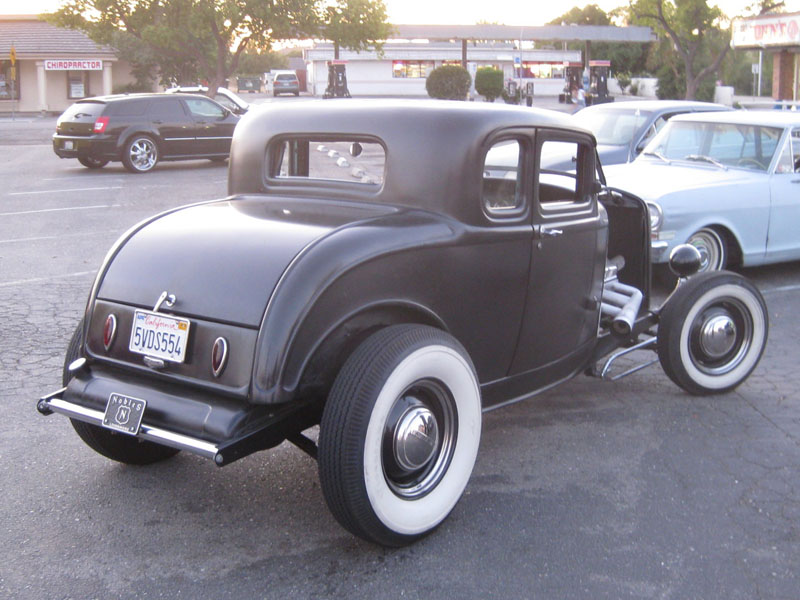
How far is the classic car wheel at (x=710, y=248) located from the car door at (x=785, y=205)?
0.53m

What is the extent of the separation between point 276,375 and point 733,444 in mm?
2569

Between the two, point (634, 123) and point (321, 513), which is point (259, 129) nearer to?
point (321, 513)

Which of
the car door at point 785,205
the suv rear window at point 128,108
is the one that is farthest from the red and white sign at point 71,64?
the car door at point 785,205

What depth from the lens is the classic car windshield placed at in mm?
8523

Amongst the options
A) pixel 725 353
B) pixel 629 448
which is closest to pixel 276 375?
pixel 629 448

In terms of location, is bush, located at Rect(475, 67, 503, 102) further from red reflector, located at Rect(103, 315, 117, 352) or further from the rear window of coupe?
red reflector, located at Rect(103, 315, 117, 352)

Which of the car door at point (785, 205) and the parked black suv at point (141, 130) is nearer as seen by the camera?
the car door at point (785, 205)

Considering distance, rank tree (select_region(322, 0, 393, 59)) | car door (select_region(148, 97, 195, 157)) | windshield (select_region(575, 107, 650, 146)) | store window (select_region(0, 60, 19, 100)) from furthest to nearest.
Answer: store window (select_region(0, 60, 19, 100))
tree (select_region(322, 0, 393, 59))
car door (select_region(148, 97, 195, 157))
windshield (select_region(575, 107, 650, 146))

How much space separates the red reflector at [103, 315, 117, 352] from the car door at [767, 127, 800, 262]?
21.3 feet

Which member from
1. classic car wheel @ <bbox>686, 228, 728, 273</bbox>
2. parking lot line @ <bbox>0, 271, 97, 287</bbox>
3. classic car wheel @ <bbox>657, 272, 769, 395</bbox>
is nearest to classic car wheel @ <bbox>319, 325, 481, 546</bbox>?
classic car wheel @ <bbox>657, 272, 769, 395</bbox>

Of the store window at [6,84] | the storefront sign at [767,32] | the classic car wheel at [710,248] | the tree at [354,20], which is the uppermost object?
the tree at [354,20]

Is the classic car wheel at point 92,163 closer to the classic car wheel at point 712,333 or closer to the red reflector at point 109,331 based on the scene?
the classic car wheel at point 712,333

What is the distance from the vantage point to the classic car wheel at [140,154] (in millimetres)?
17812

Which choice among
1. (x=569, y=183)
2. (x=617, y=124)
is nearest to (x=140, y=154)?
(x=617, y=124)
